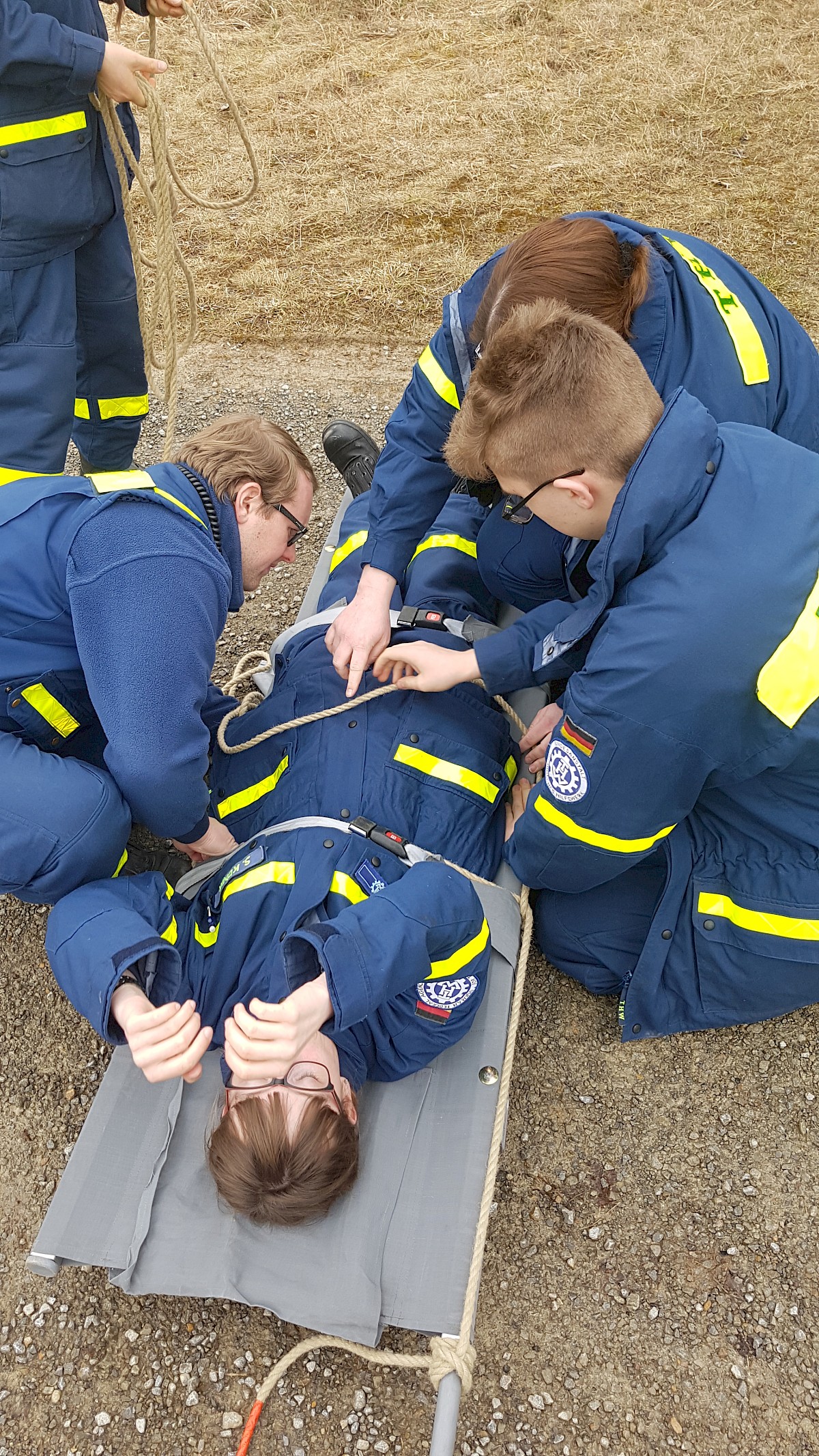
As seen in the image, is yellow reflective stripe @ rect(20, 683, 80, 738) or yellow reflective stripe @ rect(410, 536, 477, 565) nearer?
yellow reflective stripe @ rect(20, 683, 80, 738)

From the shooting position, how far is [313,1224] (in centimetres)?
218

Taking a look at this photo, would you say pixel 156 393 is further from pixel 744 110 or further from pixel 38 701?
pixel 744 110

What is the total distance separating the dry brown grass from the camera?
547 centimetres

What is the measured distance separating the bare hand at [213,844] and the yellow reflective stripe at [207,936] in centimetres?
30

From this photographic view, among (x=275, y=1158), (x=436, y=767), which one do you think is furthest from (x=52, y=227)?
(x=275, y=1158)

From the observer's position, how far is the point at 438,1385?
6.58 ft

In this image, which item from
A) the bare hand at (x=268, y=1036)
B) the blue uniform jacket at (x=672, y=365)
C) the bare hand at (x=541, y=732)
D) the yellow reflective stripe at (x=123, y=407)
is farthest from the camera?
the yellow reflective stripe at (x=123, y=407)

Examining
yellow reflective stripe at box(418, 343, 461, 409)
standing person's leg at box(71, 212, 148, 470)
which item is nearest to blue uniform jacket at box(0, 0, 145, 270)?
standing person's leg at box(71, 212, 148, 470)

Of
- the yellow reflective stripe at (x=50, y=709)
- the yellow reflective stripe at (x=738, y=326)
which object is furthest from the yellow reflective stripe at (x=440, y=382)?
the yellow reflective stripe at (x=50, y=709)

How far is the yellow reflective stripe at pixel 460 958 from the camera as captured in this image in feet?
7.22

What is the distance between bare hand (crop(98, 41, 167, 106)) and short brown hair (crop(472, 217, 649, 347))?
4.48ft

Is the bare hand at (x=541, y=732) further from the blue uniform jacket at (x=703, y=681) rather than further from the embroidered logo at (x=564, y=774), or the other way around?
the embroidered logo at (x=564, y=774)

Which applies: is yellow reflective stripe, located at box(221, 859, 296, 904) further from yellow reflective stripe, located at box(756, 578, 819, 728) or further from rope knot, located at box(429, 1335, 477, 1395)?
yellow reflective stripe, located at box(756, 578, 819, 728)

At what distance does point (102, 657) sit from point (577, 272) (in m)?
1.31
